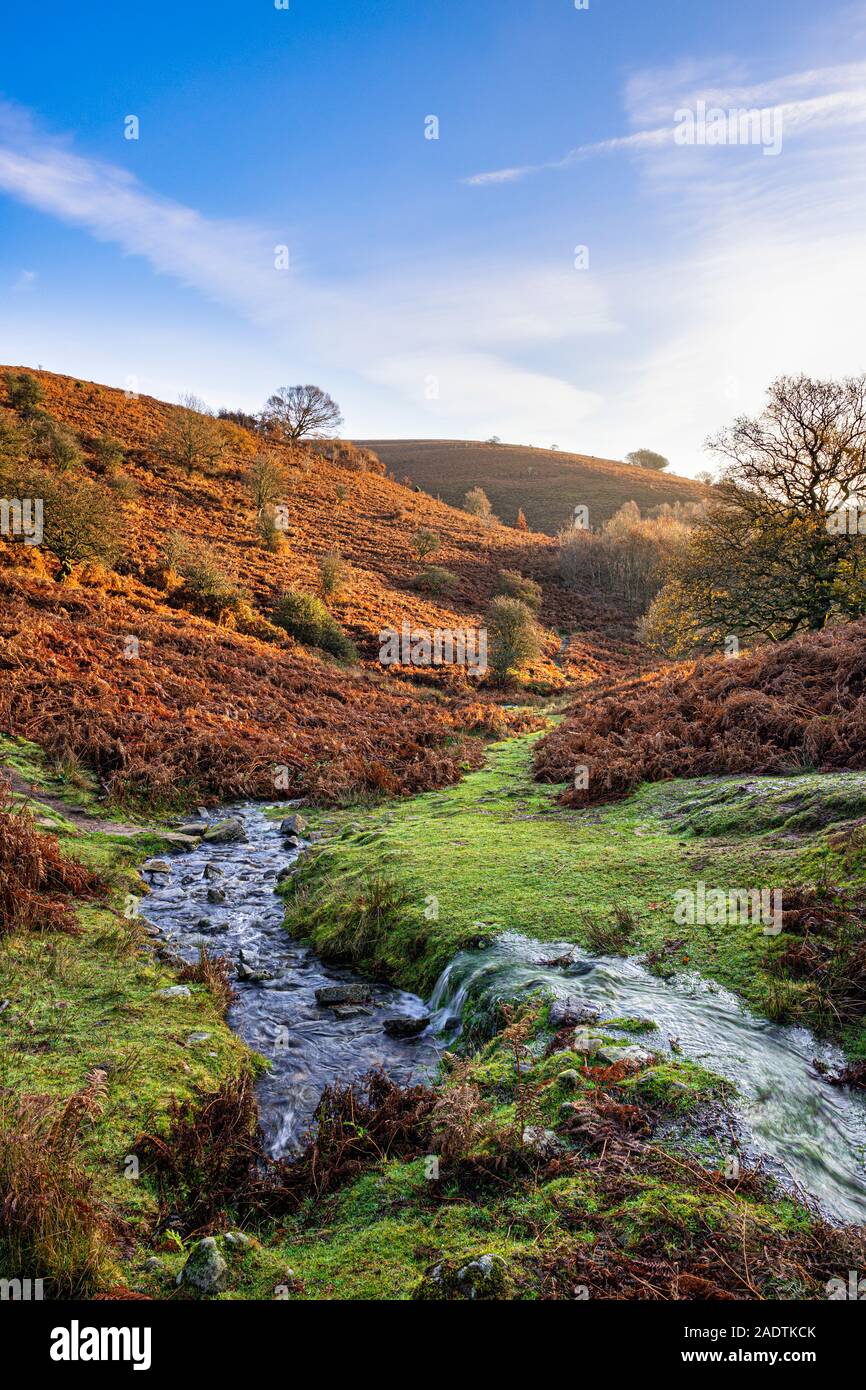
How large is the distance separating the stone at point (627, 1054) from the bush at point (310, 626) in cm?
2151

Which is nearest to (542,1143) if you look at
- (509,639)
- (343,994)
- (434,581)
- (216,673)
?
(343,994)

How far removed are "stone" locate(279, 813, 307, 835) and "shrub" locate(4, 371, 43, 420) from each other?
40567 millimetres

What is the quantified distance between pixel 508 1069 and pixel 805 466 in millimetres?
20649

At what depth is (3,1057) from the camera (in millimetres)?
3998

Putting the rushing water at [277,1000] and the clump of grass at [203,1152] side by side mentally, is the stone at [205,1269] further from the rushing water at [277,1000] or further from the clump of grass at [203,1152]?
the rushing water at [277,1000]

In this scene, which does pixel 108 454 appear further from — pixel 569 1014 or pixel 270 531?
pixel 569 1014

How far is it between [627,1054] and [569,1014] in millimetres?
537

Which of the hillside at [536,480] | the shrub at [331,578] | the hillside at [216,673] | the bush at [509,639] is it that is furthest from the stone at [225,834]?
the hillside at [536,480]

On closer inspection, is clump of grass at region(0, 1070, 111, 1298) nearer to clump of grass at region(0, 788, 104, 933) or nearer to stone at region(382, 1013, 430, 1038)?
stone at region(382, 1013, 430, 1038)

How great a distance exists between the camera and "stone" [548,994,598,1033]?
13.8 feet

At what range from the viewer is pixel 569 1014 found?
426 centimetres
